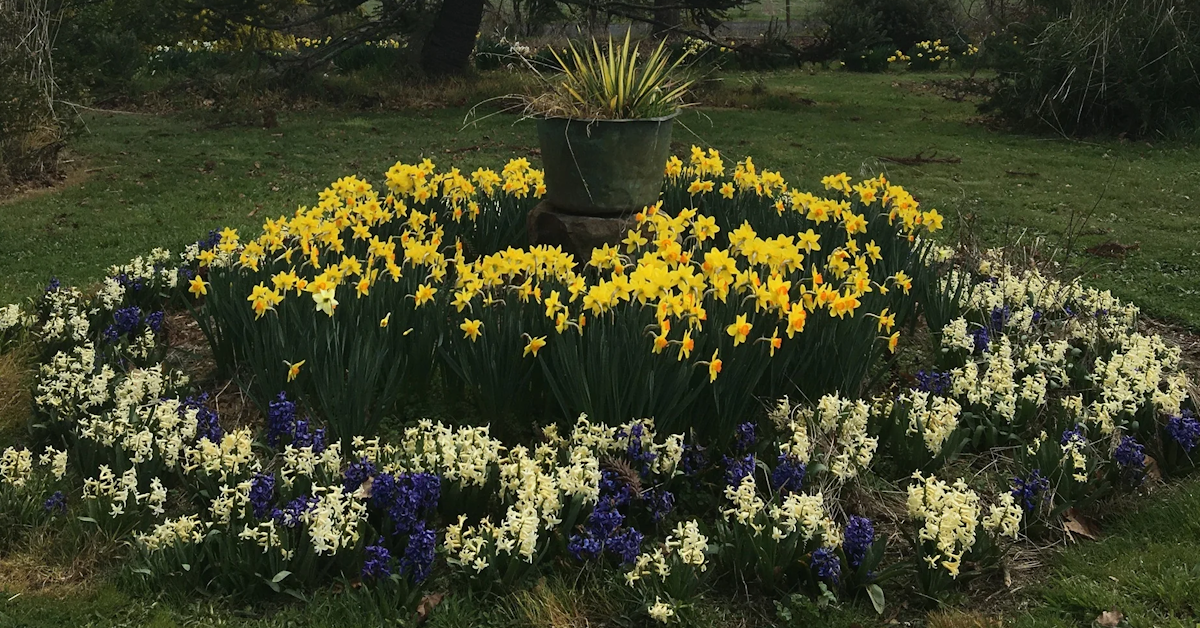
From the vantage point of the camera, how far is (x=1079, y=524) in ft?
10.8

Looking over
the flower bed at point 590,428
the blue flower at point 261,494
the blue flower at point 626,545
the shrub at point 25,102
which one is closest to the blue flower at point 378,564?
the flower bed at point 590,428

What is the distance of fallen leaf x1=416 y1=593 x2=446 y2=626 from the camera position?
282cm

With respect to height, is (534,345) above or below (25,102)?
below

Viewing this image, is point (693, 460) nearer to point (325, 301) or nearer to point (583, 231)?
point (325, 301)

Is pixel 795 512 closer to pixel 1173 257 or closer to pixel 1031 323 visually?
pixel 1031 323

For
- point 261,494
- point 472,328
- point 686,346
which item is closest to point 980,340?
point 686,346

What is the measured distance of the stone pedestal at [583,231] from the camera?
17.3 ft

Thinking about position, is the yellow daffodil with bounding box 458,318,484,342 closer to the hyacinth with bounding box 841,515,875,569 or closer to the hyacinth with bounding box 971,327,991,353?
the hyacinth with bounding box 841,515,875,569

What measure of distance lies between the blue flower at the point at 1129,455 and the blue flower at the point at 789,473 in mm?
1172

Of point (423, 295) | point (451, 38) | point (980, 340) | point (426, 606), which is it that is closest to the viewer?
point (426, 606)

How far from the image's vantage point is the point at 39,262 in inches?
248

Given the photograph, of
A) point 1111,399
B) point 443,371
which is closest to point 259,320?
point 443,371

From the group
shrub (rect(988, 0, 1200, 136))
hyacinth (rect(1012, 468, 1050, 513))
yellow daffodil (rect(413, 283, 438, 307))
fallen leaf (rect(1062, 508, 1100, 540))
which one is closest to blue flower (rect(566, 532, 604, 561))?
yellow daffodil (rect(413, 283, 438, 307))

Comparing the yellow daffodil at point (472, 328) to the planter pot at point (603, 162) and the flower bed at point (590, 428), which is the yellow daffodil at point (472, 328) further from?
the planter pot at point (603, 162)
